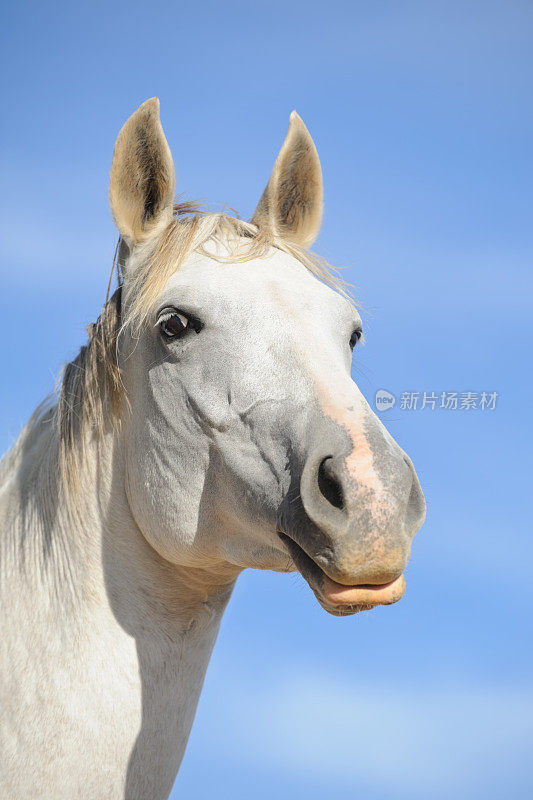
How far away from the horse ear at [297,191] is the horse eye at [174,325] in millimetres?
1035

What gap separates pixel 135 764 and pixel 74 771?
264 mm

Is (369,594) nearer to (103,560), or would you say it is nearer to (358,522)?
(358,522)

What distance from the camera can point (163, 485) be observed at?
3414 millimetres

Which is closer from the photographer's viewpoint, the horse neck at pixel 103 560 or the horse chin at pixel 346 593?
the horse chin at pixel 346 593

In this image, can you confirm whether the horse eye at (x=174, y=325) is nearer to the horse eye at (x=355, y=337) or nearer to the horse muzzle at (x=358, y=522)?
the horse eye at (x=355, y=337)

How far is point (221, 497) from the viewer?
3273 millimetres

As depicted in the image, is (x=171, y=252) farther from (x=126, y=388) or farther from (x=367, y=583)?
(x=367, y=583)

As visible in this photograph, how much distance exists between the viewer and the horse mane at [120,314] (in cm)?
362

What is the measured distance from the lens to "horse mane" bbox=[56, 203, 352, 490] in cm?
362

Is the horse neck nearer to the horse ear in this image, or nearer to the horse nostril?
the horse nostril

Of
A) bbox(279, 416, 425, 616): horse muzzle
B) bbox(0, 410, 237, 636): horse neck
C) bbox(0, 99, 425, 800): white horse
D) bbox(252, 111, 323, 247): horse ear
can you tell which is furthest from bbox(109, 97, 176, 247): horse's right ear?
bbox(279, 416, 425, 616): horse muzzle

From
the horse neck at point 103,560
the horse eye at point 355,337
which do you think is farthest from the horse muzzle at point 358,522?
the horse eye at point 355,337

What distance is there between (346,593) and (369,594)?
80mm

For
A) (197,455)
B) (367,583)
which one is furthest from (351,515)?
(197,455)
